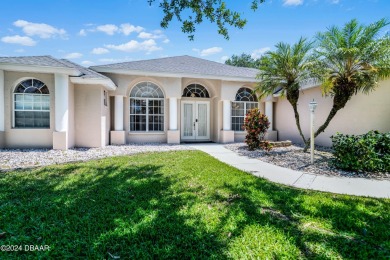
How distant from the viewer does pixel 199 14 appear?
8297mm

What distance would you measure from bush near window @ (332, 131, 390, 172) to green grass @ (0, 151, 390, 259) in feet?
8.78

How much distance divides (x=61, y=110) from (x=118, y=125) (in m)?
3.50

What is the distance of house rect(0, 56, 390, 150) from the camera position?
10.5 metres

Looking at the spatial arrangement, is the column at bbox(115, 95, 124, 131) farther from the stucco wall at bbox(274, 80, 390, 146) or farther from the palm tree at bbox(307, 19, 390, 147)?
the stucco wall at bbox(274, 80, 390, 146)

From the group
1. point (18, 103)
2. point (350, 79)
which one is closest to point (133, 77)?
point (18, 103)

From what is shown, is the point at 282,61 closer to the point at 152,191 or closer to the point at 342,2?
the point at 342,2

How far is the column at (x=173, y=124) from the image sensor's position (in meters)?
14.2

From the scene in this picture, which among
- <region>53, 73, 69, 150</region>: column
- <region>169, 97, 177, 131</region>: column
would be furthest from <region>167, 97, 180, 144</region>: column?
<region>53, 73, 69, 150</region>: column

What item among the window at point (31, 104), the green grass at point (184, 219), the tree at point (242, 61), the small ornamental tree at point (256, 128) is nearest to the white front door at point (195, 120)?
the small ornamental tree at point (256, 128)

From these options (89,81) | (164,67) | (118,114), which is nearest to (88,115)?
(89,81)

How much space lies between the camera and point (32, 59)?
428 inches

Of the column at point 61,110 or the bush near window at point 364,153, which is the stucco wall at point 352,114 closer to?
the bush near window at point 364,153

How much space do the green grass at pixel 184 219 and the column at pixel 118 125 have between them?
24.2ft

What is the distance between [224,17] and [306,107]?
861 cm
